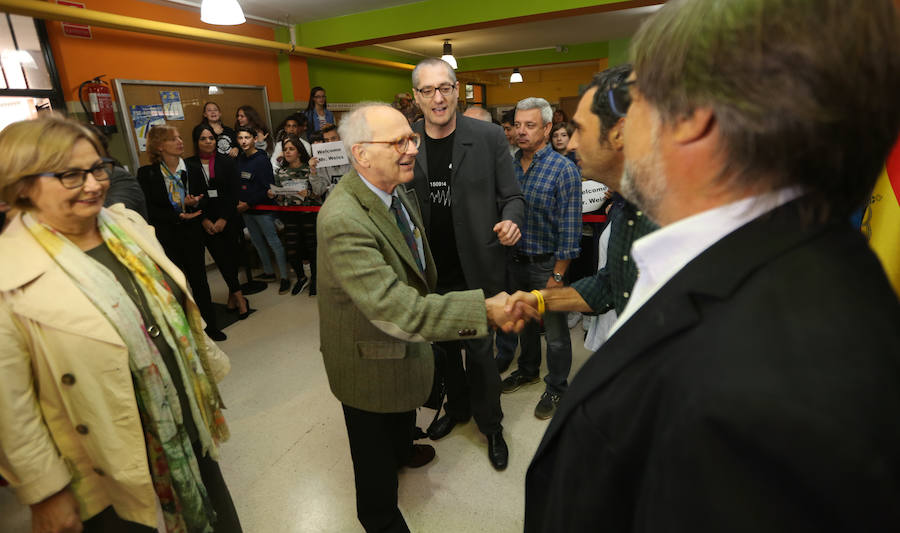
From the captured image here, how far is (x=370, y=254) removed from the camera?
1.35 metres

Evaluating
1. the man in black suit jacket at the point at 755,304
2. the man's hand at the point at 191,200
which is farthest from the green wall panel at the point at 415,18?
the man in black suit jacket at the point at 755,304

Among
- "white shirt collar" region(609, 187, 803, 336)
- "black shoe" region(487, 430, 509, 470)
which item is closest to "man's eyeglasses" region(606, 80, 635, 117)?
"white shirt collar" region(609, 187, 803, 336)

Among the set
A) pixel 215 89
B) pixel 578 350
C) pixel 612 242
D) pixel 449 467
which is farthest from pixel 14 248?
pixel 215 89

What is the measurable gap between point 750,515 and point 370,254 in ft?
3.65

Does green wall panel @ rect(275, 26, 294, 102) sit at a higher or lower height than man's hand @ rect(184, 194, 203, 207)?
higher

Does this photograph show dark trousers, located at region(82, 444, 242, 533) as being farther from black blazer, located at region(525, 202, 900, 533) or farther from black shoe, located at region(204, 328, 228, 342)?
black shoe, located at region(204, 328, 228, 342)

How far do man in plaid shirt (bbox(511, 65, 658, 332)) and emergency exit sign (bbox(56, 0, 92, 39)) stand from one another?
565 centimetres

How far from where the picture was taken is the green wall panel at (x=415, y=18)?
570 cm

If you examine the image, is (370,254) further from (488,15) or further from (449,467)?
(488,15)

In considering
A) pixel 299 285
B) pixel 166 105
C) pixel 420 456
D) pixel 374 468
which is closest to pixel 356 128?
pixel 374 468

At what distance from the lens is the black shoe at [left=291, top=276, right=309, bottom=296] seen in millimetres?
4805

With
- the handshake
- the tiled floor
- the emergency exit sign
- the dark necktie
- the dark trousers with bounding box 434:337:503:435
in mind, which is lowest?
the tiled floor

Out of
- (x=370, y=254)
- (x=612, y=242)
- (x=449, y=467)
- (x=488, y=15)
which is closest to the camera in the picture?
(x=370, y=254)

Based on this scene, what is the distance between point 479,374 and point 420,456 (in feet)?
1.76
